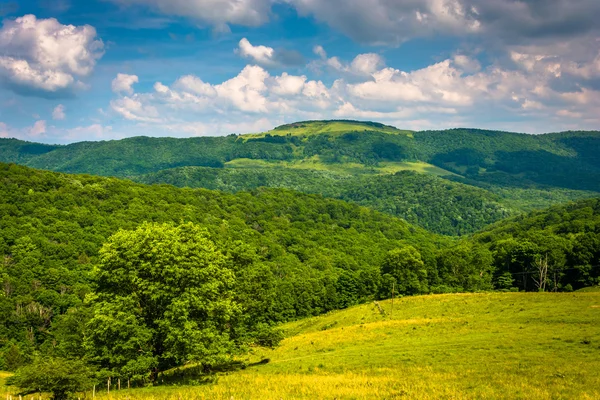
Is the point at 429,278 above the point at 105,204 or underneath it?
underneath

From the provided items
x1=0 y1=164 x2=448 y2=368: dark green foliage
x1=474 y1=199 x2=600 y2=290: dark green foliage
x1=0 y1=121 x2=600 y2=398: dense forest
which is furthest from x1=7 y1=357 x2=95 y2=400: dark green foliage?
x1=474 y1=199 x2=600 y2=290: dark green foliage

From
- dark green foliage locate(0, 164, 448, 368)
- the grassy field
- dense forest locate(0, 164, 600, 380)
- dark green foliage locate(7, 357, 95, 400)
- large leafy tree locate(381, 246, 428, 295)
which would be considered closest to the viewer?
dark green foliage locate(7, 357, 95, 400)

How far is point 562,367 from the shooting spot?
30391 mm

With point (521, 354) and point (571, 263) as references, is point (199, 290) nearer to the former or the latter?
point (521, 354)

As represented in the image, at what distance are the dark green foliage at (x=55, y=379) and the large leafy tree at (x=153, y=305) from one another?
3659mm

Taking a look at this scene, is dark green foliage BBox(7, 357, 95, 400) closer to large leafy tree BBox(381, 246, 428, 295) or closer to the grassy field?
the grassy field

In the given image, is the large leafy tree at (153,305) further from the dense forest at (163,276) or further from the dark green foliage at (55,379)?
the dark green foliage at (55,379)

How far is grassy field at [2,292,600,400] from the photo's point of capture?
85.1 ft

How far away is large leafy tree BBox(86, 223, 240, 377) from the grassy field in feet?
8.18

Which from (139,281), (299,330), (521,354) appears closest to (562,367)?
(521,354)

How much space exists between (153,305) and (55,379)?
28.0 feet

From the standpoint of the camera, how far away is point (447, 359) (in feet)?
119

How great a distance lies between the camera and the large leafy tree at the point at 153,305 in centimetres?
3023

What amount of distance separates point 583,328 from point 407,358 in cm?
1955
